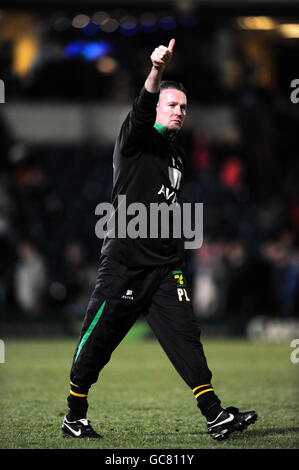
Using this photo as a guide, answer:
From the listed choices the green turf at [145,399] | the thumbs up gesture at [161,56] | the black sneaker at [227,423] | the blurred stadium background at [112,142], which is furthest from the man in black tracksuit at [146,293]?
the blurred stadium background at [112,142]

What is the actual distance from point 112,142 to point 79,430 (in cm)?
1604

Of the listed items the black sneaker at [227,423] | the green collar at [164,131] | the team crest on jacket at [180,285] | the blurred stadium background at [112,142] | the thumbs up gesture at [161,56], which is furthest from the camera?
the blurred stadium background at [112,142]

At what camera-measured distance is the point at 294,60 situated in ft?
83.7

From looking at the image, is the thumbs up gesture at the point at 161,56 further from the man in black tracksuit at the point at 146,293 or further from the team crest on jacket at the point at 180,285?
the team crest on jacket at the point at 180,285

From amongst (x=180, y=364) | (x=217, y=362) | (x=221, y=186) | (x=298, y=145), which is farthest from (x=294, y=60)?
(x=180, y=364)

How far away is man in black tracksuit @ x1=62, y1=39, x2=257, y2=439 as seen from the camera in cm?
638

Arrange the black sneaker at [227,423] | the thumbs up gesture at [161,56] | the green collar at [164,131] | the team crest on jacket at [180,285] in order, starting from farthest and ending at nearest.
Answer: the team crest on jacket at [180,285] < the green collar at [164,131] < the black sneaker at [227,423] < the thumbs up gesture at [161,56]

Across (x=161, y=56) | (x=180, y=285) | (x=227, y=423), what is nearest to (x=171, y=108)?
(x=161, y=56)

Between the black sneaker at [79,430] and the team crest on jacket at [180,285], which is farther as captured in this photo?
the team crest on jacket at [180,285]

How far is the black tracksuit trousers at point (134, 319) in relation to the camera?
20.9 ft

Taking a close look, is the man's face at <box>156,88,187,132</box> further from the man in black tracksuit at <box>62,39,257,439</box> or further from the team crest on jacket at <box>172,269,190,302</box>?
the team crest on jacket at <box>172,269,190,302</box>

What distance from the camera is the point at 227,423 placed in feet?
20.8

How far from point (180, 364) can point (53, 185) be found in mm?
14314

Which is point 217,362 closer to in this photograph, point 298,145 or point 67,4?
point 67,4
